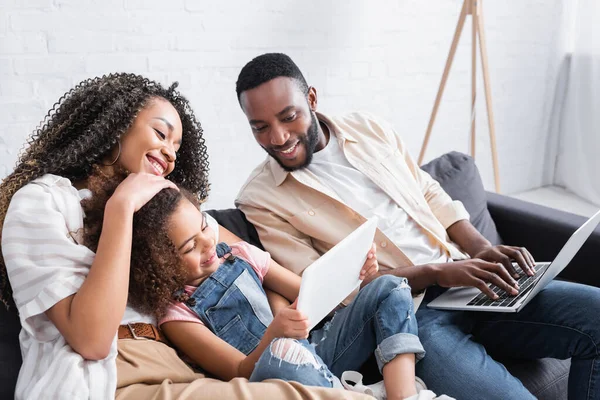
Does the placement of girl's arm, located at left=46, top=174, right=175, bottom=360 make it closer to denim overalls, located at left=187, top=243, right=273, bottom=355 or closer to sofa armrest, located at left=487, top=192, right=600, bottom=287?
denim overalls, located at left=187, top=243, right=273, bottom=355

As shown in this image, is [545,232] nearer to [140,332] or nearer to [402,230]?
[402,230]

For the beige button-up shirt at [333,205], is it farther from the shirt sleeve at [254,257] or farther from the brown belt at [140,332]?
the brown belt at [140,332]

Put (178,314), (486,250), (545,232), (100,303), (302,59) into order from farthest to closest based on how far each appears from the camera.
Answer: (302,59) < (545,232) < (486,250) < (178,314) < (100,303)

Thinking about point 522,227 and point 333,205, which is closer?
point 333,205

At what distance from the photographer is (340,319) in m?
1.61

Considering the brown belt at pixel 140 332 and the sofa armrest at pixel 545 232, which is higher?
the brown belt at pixel 140 332

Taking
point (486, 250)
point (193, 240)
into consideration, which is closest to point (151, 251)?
point (193, 240)

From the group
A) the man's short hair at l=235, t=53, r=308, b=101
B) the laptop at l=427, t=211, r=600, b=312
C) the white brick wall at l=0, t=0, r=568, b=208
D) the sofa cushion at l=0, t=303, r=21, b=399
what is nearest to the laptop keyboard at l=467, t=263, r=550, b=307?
the laptop at l=427, t=211, r=600, b=312

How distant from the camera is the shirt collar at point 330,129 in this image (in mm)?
1896

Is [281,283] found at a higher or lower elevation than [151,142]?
lower

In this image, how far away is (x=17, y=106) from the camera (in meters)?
2.44

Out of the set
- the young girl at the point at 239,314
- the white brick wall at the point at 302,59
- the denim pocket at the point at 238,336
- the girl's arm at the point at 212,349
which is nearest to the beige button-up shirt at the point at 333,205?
the young girl at the point at 239,314

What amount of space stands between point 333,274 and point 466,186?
109cm

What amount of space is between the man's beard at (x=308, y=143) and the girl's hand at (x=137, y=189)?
0.52 metres
